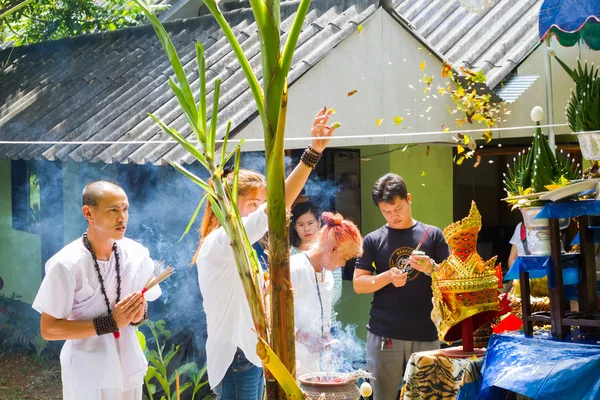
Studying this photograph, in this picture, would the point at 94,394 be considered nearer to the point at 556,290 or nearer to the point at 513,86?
the point at 556,290

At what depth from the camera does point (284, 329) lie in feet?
8.20

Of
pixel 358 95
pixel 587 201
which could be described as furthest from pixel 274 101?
pixel 358 95

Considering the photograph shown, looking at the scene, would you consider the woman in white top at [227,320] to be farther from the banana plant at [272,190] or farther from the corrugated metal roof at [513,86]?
the corrugated metal roof at [513,86]

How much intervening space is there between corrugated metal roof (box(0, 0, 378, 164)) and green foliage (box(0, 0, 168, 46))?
249 millimetres

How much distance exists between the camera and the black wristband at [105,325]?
435 cm

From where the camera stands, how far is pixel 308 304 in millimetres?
4859

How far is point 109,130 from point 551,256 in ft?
15.5

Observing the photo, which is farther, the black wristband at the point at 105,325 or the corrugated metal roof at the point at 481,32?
the corrugated metal roof at the point at 481,32

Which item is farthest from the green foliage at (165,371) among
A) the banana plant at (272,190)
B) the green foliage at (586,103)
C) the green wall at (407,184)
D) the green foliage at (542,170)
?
the banana plant at (272,190)

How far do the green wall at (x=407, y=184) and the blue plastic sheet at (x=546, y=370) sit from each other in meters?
4.09

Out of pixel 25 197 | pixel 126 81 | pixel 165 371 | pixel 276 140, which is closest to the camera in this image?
pixel 276 140

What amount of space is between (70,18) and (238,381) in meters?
7.31

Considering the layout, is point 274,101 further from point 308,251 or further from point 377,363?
point 377,363

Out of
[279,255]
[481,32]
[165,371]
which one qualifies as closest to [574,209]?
[279,255]
